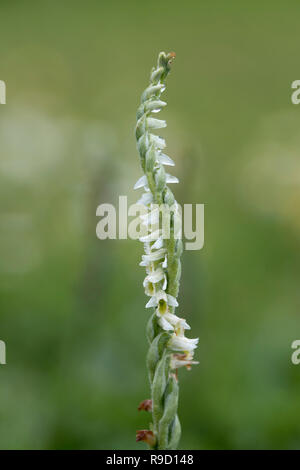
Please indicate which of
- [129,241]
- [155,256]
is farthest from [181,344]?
[129,241]

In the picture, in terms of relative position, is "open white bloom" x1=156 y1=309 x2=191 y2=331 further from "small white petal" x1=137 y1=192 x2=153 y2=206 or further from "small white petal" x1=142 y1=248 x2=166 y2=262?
"small white petal" x1=137 y1=192 x2=153 y2=206

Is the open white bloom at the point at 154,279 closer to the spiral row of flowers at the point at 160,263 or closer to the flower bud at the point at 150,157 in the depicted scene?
the spiral row of flowers at the point at 160,263

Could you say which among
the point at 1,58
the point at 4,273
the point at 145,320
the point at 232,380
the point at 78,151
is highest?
the point at 1,58

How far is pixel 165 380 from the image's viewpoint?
1.57 m

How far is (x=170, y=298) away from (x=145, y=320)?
6.75 ft

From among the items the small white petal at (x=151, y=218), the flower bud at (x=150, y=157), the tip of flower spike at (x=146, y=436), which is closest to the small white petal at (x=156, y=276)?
the small white petal at (x=151, y=218)

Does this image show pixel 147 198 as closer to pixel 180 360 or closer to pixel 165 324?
pixel 165 324

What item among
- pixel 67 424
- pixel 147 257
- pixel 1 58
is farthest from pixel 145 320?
pixel 1 58

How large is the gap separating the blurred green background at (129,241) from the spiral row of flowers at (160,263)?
127 cm

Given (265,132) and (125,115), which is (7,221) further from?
(265,132)

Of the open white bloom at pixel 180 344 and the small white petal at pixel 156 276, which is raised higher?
the small white petal at pixel 156 276

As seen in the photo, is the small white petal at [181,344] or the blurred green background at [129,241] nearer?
the small white petal at [181,344]

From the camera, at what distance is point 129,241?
186 inches

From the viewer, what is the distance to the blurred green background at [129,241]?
294cm
